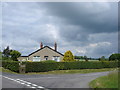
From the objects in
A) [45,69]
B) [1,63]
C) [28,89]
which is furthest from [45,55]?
[28,89]

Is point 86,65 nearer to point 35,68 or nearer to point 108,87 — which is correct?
point 35,68

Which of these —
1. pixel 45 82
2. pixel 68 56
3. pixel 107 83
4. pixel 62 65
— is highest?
pixel 68 56

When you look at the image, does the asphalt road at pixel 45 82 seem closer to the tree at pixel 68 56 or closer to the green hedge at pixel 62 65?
the green hedge at pixel 62 65

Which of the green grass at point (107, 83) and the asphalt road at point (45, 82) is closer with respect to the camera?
the green grass at point (107, 83)

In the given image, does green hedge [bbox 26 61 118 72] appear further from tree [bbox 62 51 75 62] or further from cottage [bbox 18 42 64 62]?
cottage [bbox 18 42 64 62]

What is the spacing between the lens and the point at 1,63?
39.7 metres

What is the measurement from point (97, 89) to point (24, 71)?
807 inches

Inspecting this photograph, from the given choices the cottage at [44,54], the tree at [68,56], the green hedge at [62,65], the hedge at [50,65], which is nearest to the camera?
the hedge at [50,65]

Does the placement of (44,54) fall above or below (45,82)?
above

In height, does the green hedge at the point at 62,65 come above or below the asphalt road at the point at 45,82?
above

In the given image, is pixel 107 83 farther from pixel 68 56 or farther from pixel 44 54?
pixel 44 54

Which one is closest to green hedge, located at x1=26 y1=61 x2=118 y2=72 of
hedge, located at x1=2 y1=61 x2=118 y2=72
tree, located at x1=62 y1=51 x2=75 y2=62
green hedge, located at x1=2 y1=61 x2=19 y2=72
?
hedge, located at x1=2 y1=61 x2=118 y2=72

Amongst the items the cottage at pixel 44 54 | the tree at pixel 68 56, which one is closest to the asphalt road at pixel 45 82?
the tree at pixel 68 56

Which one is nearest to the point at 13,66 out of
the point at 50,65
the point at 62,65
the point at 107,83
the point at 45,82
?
the point at 50,65
